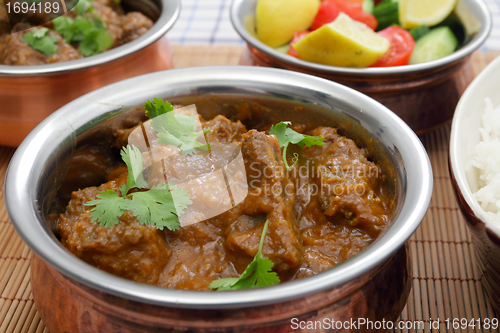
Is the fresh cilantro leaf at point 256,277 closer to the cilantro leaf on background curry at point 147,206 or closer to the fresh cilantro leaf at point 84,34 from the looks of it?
the cilantro leaf on background curry at point 147,206

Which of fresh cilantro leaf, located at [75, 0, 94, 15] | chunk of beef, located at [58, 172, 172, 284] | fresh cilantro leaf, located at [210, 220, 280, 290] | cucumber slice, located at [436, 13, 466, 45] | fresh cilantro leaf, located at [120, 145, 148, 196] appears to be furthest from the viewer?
cucumber slice, located at [436, 13, 466, 45]

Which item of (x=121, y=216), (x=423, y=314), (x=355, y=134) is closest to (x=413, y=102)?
(x=355, y=134)

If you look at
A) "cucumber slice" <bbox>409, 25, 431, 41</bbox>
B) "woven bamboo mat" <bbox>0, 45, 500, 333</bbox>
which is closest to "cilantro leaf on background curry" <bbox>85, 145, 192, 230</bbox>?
"woven bamboo mat" <bbox>0, 45, 500, 333</bbox>

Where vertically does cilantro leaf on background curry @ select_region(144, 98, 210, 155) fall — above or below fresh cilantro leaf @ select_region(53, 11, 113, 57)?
above

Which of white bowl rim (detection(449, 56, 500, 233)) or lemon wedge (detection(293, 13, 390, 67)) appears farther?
lemon wedge (detection(293, 13, 390, 67))

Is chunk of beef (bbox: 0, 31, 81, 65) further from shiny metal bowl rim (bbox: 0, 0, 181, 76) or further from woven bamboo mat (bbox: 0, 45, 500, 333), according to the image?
woven bamboo mat (bbox: 0, 45, 500, 333)
